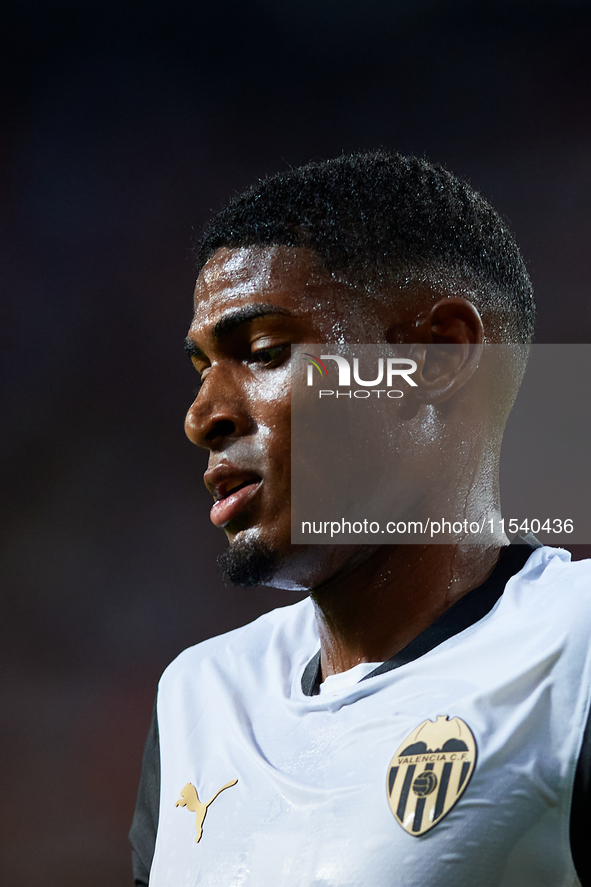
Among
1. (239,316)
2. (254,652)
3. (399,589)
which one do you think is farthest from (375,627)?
(239,316)

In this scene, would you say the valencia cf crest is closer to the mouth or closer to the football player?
the football player

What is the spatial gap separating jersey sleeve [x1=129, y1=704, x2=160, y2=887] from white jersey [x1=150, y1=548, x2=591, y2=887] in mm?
62

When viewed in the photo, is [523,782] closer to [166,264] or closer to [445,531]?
[445,531]

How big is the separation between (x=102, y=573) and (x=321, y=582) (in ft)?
A: 4.25

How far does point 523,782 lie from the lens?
788mm

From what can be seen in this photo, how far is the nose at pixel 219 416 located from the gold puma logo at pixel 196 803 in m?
0.41

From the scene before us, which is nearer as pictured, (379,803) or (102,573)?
(379,803)

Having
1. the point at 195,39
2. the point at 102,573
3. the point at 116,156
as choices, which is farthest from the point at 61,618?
the point at 195,39

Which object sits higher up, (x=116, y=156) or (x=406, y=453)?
(x=116, y=156)

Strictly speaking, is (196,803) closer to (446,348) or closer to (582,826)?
(582,826)

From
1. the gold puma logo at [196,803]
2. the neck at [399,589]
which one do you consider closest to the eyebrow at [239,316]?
the neck at [399,589]

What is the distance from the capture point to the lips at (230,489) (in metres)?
1.01

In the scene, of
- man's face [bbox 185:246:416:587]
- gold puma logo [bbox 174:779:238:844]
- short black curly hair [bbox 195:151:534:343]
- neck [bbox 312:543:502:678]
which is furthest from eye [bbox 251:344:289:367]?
gold puma logo [bbox 174:779:238:844]

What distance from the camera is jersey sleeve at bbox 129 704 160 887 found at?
1.15m
